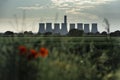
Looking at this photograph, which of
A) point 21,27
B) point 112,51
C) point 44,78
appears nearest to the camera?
point 44,78

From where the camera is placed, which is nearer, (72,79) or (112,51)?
(72,79)

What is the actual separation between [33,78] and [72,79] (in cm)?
101

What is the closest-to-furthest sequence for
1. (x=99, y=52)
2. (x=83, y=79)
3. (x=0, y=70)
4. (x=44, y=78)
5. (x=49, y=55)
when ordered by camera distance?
(x=44, y=78)
(x=0, y=70)
(x=49, y=55)
(x=83, y=79)
(x=99, y=52)

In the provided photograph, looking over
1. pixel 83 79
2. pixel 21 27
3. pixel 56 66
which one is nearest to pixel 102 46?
pixel 21 27

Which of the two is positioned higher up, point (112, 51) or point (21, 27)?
point (21, 27)

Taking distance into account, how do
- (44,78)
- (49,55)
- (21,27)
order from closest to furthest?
(44,78)
(49,55)
(21,27)

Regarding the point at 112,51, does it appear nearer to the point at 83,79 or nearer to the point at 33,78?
the point at 83,79

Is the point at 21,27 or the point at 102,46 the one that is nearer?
the point at 21,27

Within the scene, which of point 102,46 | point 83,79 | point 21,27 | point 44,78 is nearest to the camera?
point 44,78

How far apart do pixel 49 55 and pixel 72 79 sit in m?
0.81

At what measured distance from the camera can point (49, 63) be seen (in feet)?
24.9

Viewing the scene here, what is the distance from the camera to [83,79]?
9.09 m

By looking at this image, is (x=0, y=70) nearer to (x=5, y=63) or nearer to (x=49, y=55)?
(x=5, y=63)

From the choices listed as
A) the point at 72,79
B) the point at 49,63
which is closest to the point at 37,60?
the point at 49,63
